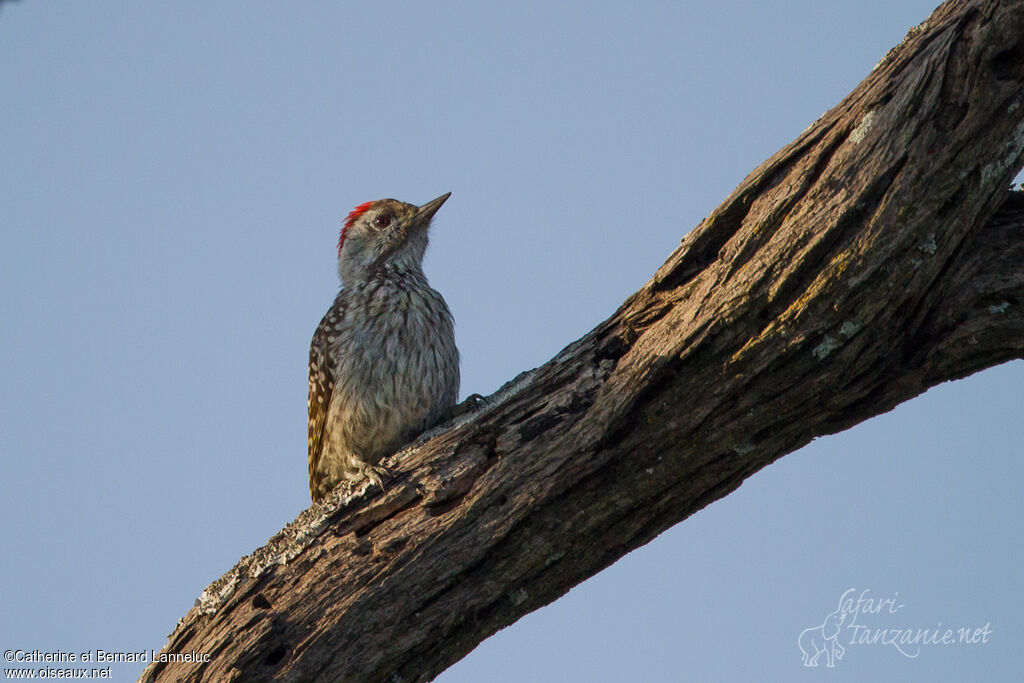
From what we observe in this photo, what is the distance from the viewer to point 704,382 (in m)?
3.71

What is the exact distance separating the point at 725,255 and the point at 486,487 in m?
1.39

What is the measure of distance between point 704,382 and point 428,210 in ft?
12.1

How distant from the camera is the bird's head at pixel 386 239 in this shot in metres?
6.77

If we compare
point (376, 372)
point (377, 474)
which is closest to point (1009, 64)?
point (377, 474)

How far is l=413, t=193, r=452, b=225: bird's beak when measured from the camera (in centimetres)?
692

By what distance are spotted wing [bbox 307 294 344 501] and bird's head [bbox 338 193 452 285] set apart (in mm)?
643

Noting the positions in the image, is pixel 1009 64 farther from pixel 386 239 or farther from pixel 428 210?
pixel 386 239

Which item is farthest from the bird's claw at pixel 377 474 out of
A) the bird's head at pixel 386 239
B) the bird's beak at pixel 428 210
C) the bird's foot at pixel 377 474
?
the bird's beak at pixel 428 210

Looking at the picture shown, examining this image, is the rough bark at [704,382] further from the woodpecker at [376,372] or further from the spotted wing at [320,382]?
the spotted wing at [320,382]

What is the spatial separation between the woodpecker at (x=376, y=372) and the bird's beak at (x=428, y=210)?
1.67 ft

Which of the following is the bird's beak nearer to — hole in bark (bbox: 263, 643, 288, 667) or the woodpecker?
the woodpecker

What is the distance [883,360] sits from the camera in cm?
370

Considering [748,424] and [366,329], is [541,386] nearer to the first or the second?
[748,424]

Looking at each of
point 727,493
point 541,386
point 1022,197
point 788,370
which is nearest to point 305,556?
point 541,386
